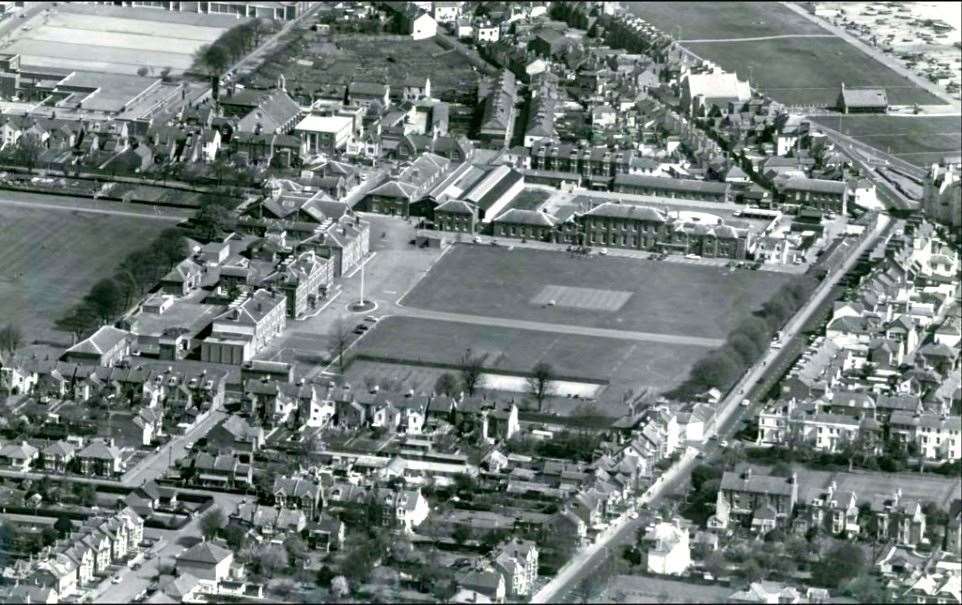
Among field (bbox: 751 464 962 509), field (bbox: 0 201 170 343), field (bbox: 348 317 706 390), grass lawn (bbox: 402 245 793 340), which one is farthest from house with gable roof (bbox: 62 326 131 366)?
field (bbox: 751 464 962 509)

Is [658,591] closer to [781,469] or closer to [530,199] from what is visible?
[781,469]

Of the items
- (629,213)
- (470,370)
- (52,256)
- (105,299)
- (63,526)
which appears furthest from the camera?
(629,213)

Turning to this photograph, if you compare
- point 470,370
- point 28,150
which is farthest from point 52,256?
point 470,370

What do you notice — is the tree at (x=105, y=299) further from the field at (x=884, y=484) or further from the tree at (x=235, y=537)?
the field at (x=884, y=484)

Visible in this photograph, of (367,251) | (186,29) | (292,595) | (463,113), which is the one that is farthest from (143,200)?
(292,595)

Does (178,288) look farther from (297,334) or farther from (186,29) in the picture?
(186,29)

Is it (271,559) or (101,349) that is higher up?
(271,559)

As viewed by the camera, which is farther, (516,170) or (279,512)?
(516,170)
